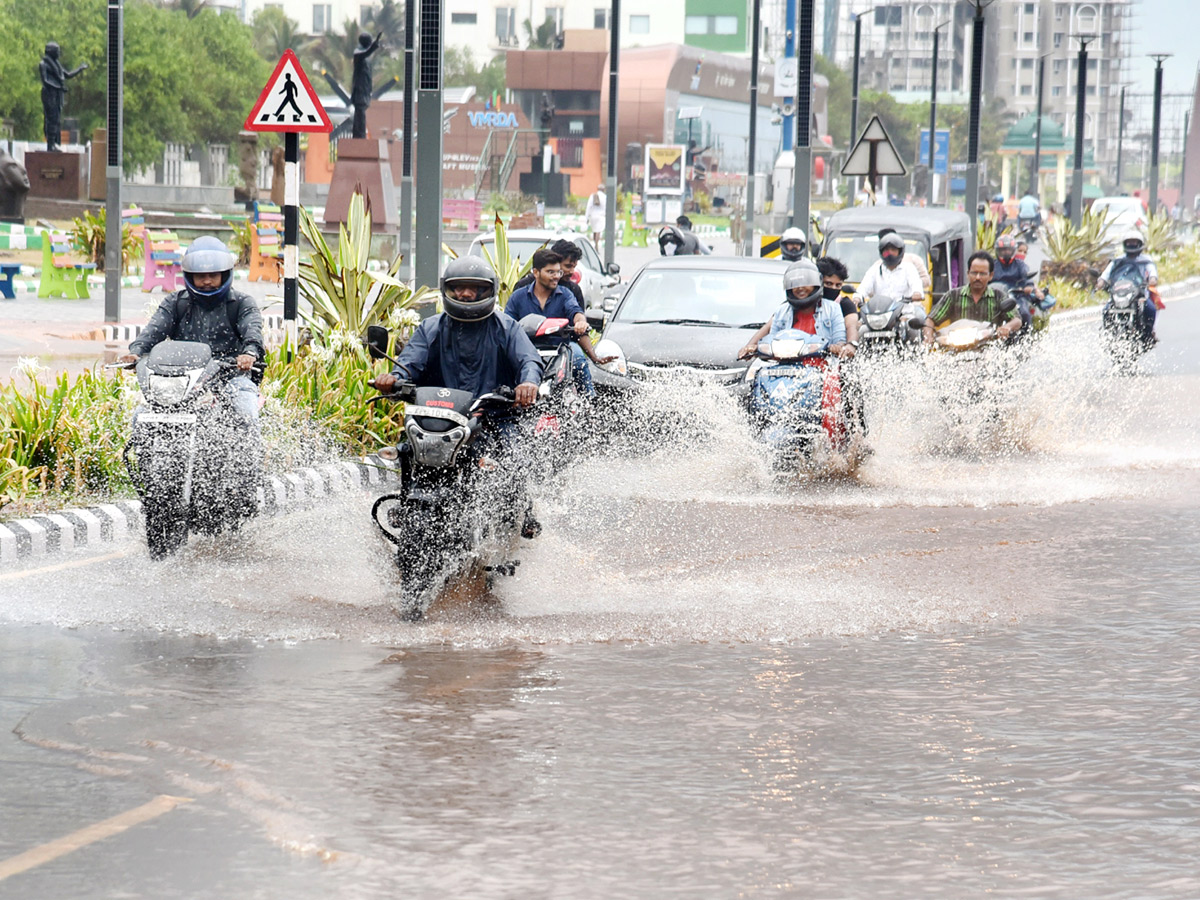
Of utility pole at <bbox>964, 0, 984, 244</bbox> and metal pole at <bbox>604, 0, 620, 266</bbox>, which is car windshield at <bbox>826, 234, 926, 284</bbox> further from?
metal pole at <bbox>604, 0, 620, 266</bbox>

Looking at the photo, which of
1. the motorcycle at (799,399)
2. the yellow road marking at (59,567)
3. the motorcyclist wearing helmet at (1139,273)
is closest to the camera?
the yellow road marking at (59,567)

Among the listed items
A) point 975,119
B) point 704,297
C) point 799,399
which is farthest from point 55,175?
point 799,399

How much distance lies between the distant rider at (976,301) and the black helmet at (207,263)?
7.13 m

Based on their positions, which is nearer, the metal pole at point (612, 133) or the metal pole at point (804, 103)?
the metal pole at point (804, 103)

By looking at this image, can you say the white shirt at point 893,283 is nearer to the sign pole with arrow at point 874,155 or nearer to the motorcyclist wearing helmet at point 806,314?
the motorcyclist wearing helmet at point 806,314

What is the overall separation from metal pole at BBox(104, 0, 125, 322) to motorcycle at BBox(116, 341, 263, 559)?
12071 mm

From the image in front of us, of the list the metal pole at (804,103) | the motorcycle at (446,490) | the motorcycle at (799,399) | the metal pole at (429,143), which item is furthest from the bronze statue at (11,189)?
the motorcycle at (446,490)

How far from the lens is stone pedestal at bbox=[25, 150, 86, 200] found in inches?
1817

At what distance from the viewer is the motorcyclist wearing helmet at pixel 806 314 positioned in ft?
43.9

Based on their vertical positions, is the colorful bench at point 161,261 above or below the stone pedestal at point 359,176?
below

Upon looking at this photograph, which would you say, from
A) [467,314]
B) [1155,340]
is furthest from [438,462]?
[1155,340]

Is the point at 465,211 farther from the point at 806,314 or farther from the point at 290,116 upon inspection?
the point at 806,314

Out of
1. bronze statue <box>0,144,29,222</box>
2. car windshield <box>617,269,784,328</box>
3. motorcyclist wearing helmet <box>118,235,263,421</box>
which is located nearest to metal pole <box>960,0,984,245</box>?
car windshield <box>617,269,784,328</box>

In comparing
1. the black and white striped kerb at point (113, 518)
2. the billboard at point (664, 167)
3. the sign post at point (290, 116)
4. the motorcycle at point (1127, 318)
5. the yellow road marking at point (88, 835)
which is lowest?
the yellow road marking at point (88, 835)
